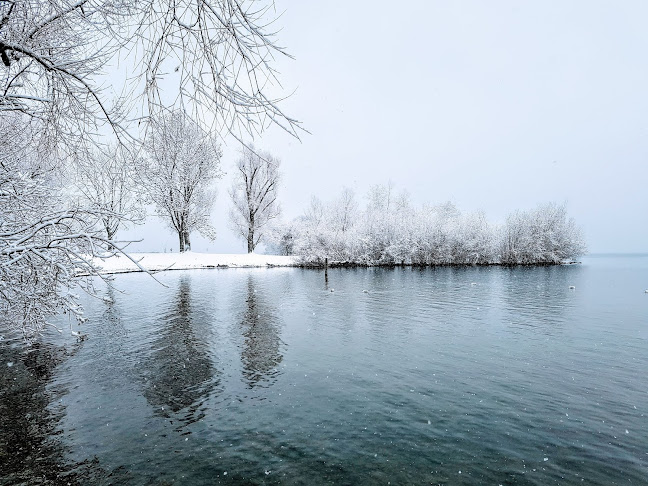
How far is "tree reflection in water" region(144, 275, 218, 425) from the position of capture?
9.05m

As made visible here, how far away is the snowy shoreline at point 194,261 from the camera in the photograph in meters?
46.2

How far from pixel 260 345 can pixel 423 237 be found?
179 ft

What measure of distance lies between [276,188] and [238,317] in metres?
46.4

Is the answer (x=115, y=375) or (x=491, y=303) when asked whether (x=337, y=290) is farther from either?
(x=115, y=375)

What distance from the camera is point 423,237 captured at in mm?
64875

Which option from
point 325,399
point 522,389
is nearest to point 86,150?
point 325,399

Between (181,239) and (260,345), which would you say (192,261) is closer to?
(181,239)

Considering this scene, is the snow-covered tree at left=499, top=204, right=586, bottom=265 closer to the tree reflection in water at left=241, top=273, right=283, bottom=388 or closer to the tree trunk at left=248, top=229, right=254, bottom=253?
the tree trunk at left=248, top=229, right=254, bottom=253

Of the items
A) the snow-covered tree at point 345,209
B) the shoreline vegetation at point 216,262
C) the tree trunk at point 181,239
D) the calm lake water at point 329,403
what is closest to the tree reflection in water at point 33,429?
the calm lake water at point 329,403

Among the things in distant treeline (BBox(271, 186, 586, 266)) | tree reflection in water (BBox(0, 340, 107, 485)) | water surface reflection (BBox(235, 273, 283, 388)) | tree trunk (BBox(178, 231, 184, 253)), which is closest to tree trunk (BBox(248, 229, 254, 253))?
distant treeline (BBox(271, 186, 586, 266))

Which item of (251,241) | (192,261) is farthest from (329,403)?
(251,241)

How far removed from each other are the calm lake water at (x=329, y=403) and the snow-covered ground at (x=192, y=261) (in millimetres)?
31329

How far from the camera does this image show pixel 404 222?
65.3 m

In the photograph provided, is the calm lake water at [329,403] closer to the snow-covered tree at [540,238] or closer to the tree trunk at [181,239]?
the tree trunk at [181,239]
